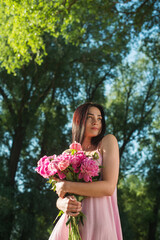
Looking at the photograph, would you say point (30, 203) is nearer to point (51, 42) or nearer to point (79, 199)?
point (51, 42)

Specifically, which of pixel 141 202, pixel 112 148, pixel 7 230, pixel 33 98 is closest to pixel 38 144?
pixel 33 98

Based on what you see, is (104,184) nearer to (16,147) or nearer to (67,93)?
(16,147)

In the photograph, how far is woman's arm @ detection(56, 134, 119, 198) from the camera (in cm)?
245

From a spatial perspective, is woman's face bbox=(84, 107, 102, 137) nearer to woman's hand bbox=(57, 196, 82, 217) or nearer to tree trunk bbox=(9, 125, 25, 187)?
woman's hand bbox=(57, 196, 82, 217)

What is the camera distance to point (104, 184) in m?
2.51

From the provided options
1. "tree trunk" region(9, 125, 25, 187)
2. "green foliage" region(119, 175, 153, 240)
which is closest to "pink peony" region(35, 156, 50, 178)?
"tree trunk" region(9, 125, 25, 187)

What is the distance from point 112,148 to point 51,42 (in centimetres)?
1151

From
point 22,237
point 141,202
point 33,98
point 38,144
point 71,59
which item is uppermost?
point 71,59

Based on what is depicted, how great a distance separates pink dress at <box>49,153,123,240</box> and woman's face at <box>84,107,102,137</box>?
716 mm

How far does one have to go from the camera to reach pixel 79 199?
2521mm

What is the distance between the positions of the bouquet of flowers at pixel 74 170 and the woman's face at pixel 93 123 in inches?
19.1

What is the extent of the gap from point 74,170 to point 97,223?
1.67ft

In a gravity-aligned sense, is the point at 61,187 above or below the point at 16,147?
below

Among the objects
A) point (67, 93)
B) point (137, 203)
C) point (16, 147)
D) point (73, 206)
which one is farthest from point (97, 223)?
point (137, 203)
